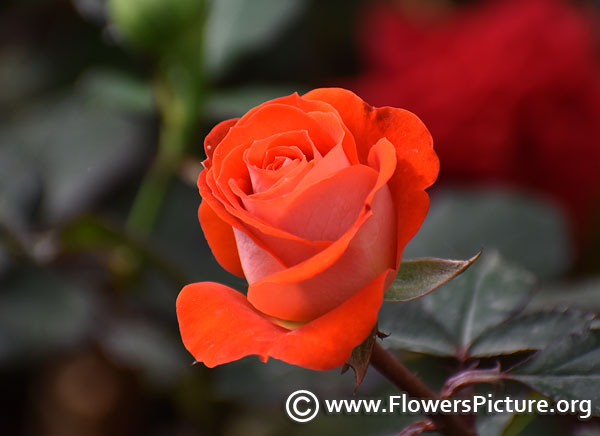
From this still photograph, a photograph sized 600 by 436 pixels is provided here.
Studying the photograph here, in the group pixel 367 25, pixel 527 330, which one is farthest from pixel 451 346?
pixel 367 25

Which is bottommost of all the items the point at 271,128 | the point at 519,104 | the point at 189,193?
the point at 189,193

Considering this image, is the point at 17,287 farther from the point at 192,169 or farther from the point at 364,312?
the point at 364,312

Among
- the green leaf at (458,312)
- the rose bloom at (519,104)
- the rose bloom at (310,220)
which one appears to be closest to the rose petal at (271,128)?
the rose bloom at (310,220)

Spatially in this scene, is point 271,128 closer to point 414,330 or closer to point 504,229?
point 414,330

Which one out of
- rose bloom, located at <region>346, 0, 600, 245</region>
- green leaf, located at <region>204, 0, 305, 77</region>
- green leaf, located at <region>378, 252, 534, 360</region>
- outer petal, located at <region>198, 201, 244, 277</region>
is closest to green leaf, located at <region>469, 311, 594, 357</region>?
green leaf, located at <region>378, 252, 534, 360</region>

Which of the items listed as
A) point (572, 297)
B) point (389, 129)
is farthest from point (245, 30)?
point (389, 129)

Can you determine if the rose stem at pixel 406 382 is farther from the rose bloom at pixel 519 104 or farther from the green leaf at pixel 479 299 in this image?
the rose bloom at pixel 519 104
